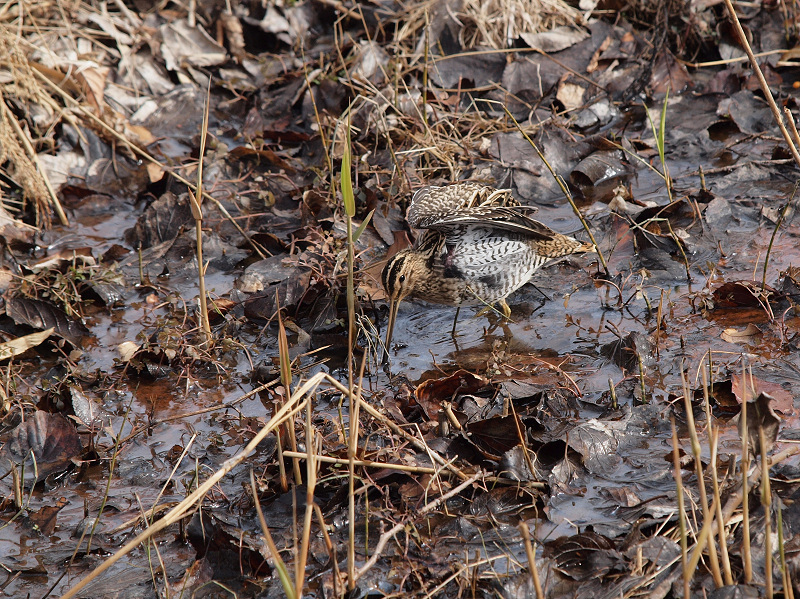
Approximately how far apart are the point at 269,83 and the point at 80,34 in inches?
71.5

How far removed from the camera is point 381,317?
223 inches

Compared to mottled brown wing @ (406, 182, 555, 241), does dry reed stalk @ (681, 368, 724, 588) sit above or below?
above

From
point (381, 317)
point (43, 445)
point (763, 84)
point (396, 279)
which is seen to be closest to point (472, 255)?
point (396, 279)

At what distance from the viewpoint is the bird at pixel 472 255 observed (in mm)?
5297

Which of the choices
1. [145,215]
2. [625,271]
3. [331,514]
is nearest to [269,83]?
[145,215]

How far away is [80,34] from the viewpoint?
8195 mm

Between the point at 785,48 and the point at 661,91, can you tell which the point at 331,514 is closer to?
the point at 661,91

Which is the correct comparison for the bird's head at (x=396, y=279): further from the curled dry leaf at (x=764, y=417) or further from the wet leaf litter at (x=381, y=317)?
the curled dry leaf at (x=764, y=417)

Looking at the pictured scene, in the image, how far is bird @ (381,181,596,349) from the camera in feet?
17.4

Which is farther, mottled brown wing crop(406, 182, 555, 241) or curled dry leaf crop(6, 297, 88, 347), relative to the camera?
curled dry leaf crop(6, 297, 88, 347)

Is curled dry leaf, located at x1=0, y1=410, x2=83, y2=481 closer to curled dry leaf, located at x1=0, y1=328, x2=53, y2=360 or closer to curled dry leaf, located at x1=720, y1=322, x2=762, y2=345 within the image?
curled dry leaf, located at x1=0, y1=328, x2=53, y2=360

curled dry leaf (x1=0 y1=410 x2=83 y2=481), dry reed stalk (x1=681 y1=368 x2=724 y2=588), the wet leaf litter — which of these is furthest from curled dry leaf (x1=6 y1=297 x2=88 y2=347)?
dry reed stalk (x1=681 y1=368 x2=724 y2=588)

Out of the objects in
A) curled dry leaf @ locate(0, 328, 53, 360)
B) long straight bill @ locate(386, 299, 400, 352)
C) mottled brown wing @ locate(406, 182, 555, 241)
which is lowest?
curled dry leaf @ locate(0, 328, 53, 360)

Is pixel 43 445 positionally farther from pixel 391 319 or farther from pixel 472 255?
pixel 472 255
